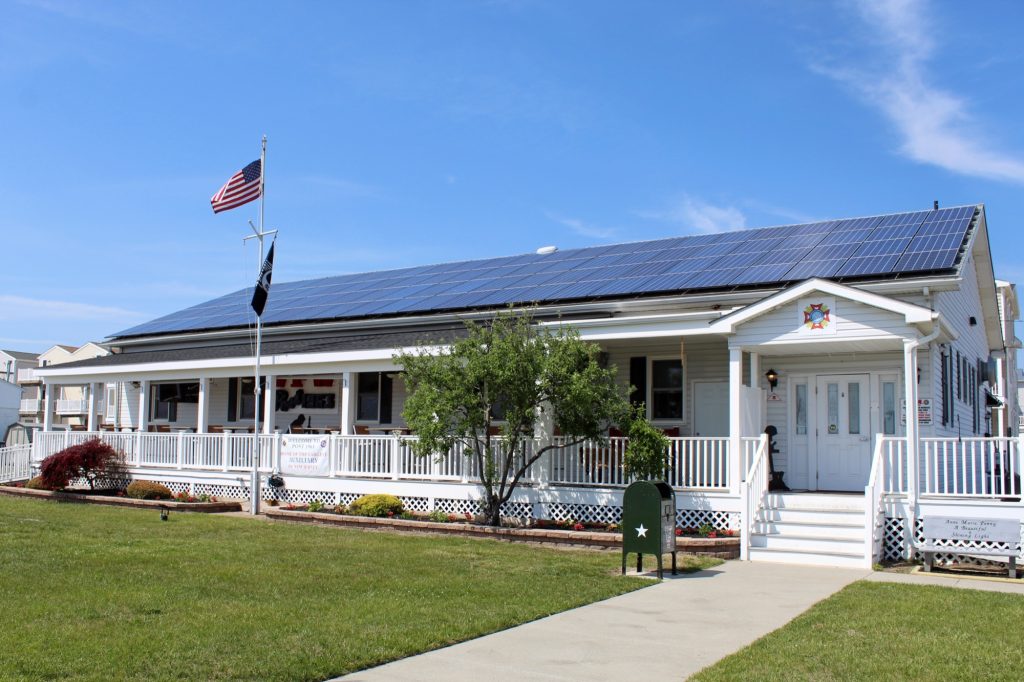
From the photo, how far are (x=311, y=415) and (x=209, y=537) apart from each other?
10007 mm

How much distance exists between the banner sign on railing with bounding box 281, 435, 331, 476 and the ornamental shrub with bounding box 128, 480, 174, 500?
9.04ft

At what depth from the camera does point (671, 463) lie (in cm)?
1622

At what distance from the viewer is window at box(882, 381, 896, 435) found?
1605 centimetres

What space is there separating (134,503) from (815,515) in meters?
13.8

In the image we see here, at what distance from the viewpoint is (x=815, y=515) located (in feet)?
47.1

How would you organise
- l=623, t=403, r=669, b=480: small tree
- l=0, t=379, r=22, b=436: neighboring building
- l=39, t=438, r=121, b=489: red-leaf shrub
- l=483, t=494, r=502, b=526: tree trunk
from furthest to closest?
l=0, t=379, r=22, b=436: neighboring building
l=39, t=438, r=121, b=489: red-leaf shrub
l=483, t=494, r=502, b=526: tree trunk
l=623, t=403, r=669, b=480: small tree

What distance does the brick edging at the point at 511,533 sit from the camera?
14.2 m

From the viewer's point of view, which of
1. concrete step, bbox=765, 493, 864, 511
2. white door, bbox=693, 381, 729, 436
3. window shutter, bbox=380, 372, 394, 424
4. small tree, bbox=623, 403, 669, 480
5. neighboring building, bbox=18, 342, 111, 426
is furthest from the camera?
neighboring building, bbox=18, 342, 111, 426

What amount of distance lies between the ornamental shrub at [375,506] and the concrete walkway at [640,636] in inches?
285

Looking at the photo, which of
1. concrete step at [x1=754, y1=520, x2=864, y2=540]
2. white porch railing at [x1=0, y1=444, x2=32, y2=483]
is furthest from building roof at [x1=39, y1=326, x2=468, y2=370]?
concrete step at [x1=754, y1=520, x2=864, y2=540]

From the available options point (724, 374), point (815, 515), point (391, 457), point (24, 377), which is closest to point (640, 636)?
point (815, 515)

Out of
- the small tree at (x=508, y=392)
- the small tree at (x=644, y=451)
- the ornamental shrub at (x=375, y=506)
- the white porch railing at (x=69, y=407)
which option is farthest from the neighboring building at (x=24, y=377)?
the small tree at (x=644, y=451)

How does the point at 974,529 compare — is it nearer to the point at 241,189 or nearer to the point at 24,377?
the point at 241,189

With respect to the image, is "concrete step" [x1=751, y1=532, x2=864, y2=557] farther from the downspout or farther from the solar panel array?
the solar panel array
